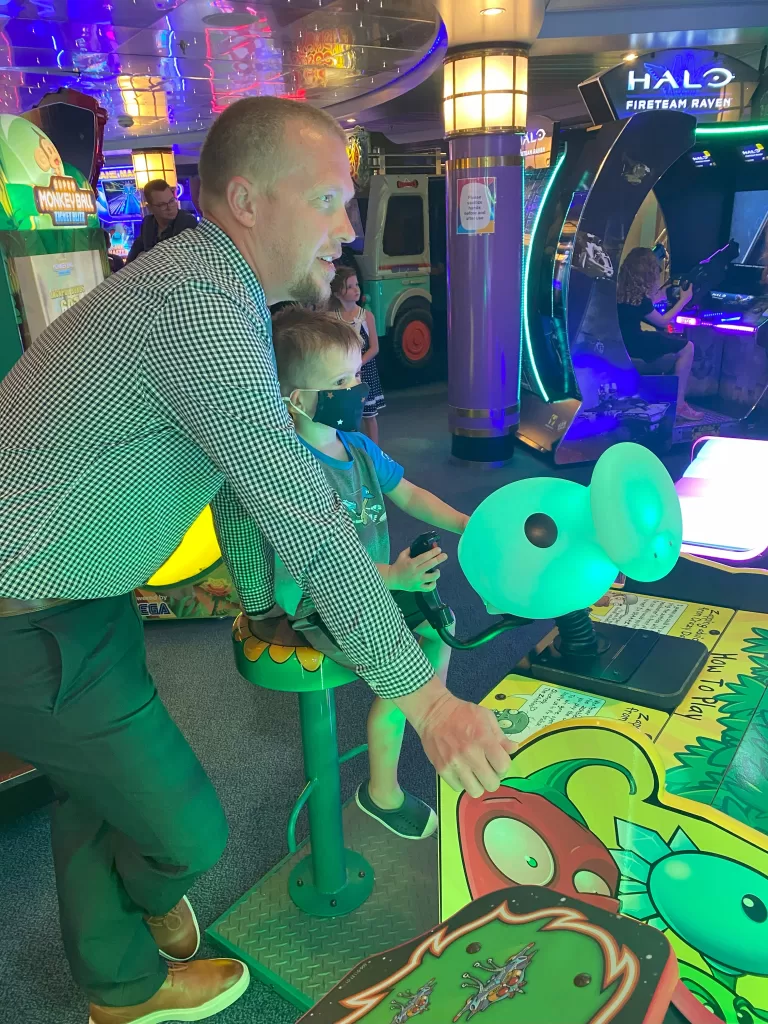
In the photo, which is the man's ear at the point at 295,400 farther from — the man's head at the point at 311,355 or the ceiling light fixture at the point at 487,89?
the ceiling light fixture at the point at 487,89

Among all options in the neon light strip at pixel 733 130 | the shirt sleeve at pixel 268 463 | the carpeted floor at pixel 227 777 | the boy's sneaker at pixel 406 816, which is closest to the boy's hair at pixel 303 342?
the shirt sleeve at pixel 268 463

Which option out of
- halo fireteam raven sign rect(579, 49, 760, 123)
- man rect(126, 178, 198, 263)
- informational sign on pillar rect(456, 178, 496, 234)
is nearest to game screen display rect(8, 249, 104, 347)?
man rect(126, 178, 198, 263)

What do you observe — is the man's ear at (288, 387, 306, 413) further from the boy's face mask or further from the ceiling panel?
the ceiling panel

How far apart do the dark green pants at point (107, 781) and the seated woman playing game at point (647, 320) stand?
459 cm

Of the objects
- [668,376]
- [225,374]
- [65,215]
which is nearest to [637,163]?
[668,376]

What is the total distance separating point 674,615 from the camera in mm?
1799

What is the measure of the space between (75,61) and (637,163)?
132 inches

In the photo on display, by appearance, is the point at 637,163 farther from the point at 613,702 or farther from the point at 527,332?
the point at 613,702

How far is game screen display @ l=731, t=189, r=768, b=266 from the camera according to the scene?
5.67 meters

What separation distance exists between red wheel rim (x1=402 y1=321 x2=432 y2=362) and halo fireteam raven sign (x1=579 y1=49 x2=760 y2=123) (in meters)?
2.96

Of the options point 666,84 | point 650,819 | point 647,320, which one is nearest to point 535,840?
point 650,819

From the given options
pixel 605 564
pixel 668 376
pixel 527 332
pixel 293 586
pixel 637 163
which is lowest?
pixel 668 376

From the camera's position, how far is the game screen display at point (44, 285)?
7.59 feet

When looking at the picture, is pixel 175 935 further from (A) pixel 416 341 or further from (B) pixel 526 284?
(A) pixel 416 341
